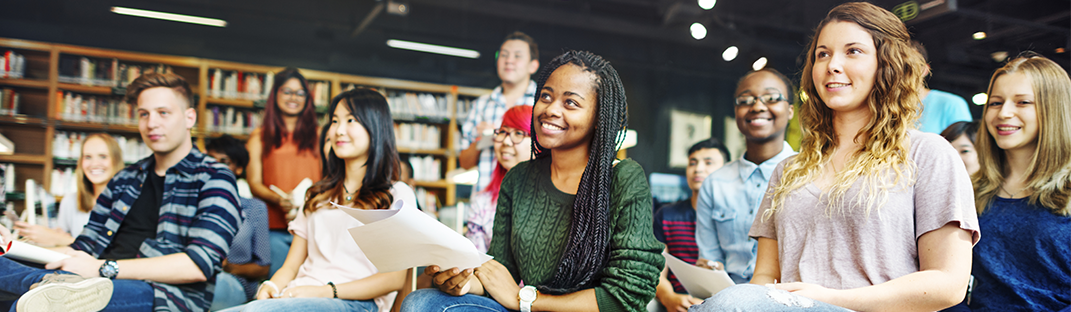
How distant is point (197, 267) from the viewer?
2.07m

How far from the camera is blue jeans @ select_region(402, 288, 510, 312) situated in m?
1.33

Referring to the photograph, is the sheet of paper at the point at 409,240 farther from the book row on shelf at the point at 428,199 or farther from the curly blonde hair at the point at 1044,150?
the book row on shelf at the point at 428,199

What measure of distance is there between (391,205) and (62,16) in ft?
15.3

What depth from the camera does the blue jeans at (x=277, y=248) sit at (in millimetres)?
3016

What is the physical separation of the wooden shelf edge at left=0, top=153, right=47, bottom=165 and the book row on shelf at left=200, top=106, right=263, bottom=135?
47.0 inches

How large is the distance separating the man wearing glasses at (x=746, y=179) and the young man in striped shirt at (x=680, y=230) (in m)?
0.15

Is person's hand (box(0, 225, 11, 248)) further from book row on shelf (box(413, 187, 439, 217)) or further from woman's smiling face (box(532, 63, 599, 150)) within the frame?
book row on shelf (box(413, 187, 439, 217))

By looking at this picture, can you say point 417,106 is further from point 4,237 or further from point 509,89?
point 4,237

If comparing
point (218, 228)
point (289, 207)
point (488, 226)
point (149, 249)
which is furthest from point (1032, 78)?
point (289, 207)

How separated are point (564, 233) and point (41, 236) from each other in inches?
94.4

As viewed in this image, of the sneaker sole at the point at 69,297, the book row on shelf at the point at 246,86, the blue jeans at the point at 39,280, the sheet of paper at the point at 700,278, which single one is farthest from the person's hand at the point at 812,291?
the book row on shelf at the point at 246,86

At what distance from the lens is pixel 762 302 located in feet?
3.35

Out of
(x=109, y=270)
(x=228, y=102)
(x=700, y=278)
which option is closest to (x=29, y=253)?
(x=109, y=270)

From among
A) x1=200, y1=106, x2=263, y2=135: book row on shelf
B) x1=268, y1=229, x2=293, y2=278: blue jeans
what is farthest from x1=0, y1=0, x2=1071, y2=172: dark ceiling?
x1=268, y1=229, x2=293, y2=278: blue jeans
